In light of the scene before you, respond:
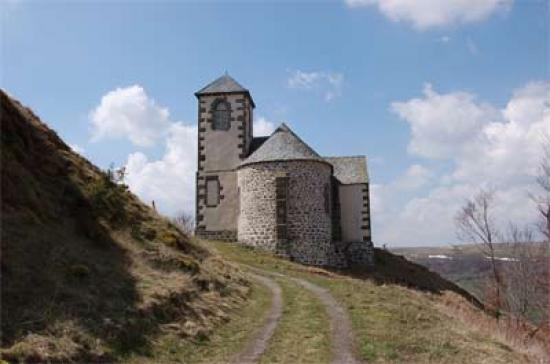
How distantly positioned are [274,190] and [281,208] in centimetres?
129

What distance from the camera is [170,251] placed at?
709 inches

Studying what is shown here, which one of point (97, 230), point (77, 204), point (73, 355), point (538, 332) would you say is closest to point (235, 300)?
point (97, 230)

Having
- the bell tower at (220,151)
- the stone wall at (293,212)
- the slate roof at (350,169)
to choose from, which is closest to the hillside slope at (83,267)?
the stone wall at (293,212)

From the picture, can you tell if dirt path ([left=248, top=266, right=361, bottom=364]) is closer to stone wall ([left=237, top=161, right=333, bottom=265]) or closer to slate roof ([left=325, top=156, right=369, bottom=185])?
stone wall ([left=237, top=161, right=333, bottom=265])

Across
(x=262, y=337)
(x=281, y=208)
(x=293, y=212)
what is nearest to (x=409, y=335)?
(x=262, y=337)

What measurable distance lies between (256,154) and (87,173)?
51.2 ft

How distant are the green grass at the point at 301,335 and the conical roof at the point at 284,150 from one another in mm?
15637

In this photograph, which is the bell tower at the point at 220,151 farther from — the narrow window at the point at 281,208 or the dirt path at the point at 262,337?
the dirt path at the point at 262,337

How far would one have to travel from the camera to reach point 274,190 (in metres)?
32.7

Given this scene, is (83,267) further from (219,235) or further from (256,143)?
(256,143)

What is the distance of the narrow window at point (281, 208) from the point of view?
32.2 metres

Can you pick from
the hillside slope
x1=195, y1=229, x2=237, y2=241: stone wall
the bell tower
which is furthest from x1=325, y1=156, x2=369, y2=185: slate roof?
the hillside slope

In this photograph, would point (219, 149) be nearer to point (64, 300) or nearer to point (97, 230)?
point (97, 230)

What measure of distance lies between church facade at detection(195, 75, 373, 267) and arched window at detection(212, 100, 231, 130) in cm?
7
